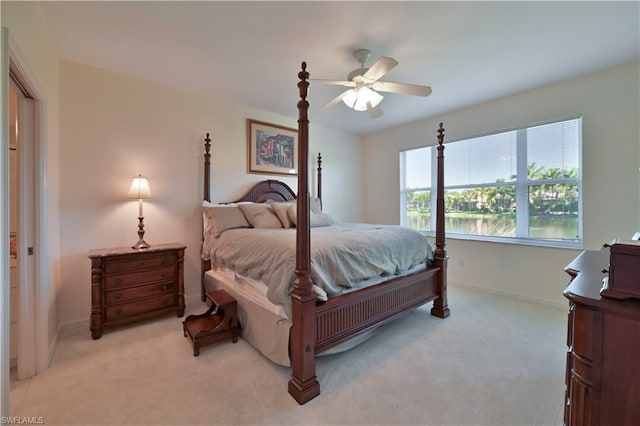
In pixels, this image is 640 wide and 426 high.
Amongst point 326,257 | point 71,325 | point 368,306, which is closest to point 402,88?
point 326,257

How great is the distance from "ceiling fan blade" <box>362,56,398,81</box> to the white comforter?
132 cm

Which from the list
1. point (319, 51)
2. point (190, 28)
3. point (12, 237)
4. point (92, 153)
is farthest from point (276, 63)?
point (12, 237)

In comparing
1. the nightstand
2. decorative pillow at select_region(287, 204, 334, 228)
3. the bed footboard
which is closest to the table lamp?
the nightstand

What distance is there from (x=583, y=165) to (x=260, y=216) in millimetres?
3595

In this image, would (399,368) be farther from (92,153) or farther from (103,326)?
(92,153)

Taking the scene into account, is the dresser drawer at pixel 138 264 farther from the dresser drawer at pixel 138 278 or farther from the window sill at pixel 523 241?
the window sill at pixel 523 241

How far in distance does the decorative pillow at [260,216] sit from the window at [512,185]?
265 cm

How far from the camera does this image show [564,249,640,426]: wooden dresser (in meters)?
0.79

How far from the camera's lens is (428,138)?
424cm

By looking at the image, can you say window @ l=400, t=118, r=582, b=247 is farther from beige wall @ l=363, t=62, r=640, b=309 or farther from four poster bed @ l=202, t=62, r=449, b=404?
four poster bed @ l=202, t=62, r=449, b=404

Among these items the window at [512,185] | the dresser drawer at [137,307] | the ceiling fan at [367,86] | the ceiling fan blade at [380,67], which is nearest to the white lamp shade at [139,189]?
the dresser drawer at [137,307]

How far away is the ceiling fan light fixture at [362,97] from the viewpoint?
238 centimetres

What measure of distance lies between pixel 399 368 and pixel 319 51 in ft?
8.63

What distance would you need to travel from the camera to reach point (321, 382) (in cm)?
179
